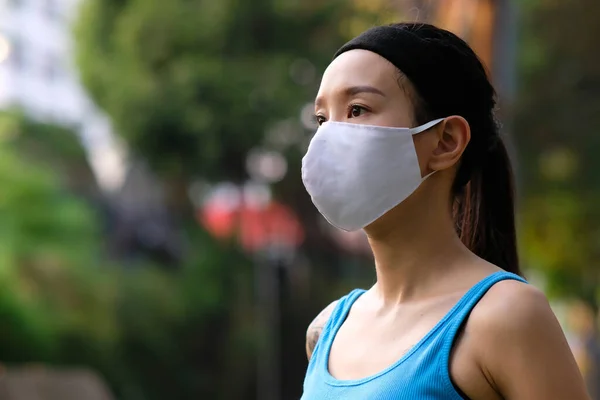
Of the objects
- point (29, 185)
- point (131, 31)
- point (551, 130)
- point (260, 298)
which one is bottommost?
point (260, 298)

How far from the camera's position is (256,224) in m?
14.8

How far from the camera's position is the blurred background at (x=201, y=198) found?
11898 millimetres

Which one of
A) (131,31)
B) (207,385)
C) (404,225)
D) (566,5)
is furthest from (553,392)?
(207,385)

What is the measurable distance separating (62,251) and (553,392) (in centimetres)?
1177

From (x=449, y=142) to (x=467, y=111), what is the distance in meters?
0.07

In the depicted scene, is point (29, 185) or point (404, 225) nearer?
point (404, 225)

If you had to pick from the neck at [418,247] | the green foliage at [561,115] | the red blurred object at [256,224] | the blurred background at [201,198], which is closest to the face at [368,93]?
the neck at [418,247]

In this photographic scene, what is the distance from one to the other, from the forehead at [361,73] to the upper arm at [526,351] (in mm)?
416

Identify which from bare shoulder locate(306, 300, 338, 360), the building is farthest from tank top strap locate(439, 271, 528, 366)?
the building

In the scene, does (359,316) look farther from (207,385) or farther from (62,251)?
(207,385)

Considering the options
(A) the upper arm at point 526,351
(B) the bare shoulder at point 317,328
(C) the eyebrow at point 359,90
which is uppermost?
(C) the eyebrow at point 359,90

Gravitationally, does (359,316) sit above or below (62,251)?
above

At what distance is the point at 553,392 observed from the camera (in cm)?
145

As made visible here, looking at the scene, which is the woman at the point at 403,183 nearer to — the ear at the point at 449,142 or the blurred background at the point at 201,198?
the ear at the point at 449,142
